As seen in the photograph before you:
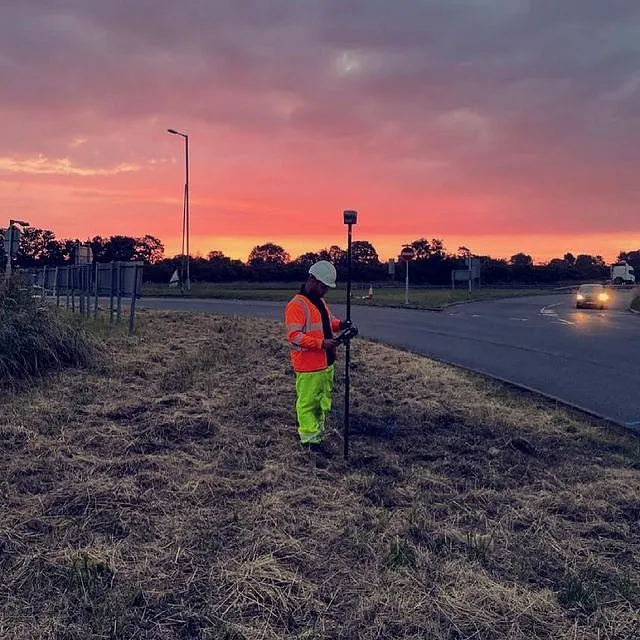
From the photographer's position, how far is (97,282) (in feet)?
53.9

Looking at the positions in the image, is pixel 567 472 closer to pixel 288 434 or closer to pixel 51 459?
pixel 288 434

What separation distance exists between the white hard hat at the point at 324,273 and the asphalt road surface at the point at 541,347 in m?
3.99

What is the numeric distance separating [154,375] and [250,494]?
5.00 metres

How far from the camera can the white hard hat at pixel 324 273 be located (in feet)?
19.3

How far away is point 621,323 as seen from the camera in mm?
21422

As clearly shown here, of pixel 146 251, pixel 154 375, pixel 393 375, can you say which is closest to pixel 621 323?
pixel 393 375

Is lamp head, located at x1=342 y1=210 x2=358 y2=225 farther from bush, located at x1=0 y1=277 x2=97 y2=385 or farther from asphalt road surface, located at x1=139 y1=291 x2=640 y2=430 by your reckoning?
bush, located at x1=0 y1=277 x2=97 y2=385

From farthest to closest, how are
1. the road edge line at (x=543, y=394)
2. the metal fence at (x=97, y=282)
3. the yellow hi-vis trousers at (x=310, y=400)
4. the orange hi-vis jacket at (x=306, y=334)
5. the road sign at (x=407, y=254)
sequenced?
the road sign at (x=407, y=254)
the metal fence at (x=97, y=282)
the road edge line at (x=543, y=394)
the yellow hi-vis trousers at (x=310, y=400)
the orange hi-vis jacket at (x=306, y=334)

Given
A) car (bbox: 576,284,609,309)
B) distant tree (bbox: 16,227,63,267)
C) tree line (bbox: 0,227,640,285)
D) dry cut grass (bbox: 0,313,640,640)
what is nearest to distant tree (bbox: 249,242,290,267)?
tree line (bbox: 0,227,640,285)

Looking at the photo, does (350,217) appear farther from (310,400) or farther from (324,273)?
(310,400)

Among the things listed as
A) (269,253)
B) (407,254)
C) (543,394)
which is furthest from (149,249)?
(543,394)

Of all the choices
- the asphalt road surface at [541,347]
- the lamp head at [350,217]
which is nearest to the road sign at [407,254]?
the asphalt road surface at [541,347]

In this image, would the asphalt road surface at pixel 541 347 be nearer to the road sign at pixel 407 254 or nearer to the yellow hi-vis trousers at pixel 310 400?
the yellow hi-vis trousers at pixel 310 400

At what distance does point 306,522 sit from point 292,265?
63.4 metres
